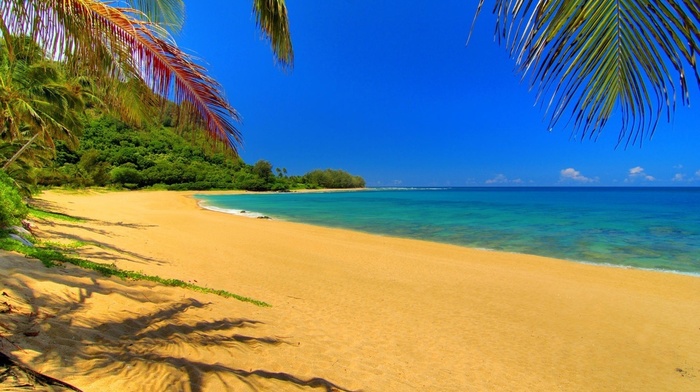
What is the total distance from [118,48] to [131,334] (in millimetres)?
2710

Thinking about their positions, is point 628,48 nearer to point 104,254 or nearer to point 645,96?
point 645,96

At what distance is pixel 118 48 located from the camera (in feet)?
9.23

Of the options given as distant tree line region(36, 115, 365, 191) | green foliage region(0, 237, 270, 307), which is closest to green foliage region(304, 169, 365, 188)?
distant tree line region(36, 115, 365, 191)

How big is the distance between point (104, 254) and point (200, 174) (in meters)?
74.4

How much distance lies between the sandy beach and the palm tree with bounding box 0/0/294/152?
84.3 inches

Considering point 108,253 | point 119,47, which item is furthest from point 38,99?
point 119,47

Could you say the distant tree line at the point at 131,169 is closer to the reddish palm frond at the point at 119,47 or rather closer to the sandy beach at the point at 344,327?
the sandy beach at the point at 344,327

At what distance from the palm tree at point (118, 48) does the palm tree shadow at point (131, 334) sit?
2.05 metres

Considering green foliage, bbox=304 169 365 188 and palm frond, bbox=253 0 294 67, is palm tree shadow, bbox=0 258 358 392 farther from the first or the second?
green foliage, bbox=304 169 365 188

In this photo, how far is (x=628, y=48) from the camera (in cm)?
160

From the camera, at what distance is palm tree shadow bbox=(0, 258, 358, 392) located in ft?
8.97

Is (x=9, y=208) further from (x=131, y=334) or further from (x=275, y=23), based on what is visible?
(x=275, y=23)

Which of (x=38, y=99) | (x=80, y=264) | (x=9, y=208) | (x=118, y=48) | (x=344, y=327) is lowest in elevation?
(x=344, y=327)

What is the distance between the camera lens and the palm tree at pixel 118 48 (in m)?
2.61
